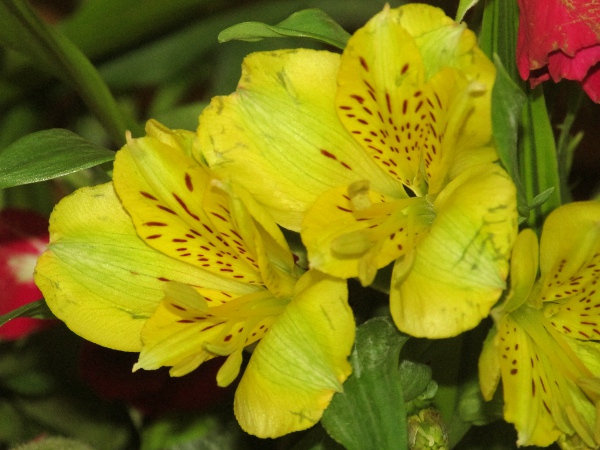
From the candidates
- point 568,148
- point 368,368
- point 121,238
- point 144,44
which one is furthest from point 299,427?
point 144,44

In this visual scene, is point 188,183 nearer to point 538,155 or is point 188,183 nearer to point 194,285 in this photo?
point 194,285

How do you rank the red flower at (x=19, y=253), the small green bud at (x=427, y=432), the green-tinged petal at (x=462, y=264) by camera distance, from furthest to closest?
the red flower at (x=19, y=253) → the small green bud at (x=427, y=432) → the green-tinged petal at (x=462, y=264)

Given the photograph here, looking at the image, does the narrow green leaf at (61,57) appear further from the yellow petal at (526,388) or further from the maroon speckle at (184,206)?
the yellow petal at (526,388)

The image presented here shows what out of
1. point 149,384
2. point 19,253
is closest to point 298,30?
point 149,384

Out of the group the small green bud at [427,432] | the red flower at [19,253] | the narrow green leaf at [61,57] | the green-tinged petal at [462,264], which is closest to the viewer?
the green-tinged petal at [462,264]

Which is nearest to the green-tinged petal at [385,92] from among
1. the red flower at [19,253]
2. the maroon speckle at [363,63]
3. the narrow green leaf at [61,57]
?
the maroon speckle at [363,63]

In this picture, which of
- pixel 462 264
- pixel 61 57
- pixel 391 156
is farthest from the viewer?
pixel 61 57

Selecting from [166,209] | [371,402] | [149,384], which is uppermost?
[166,209]
